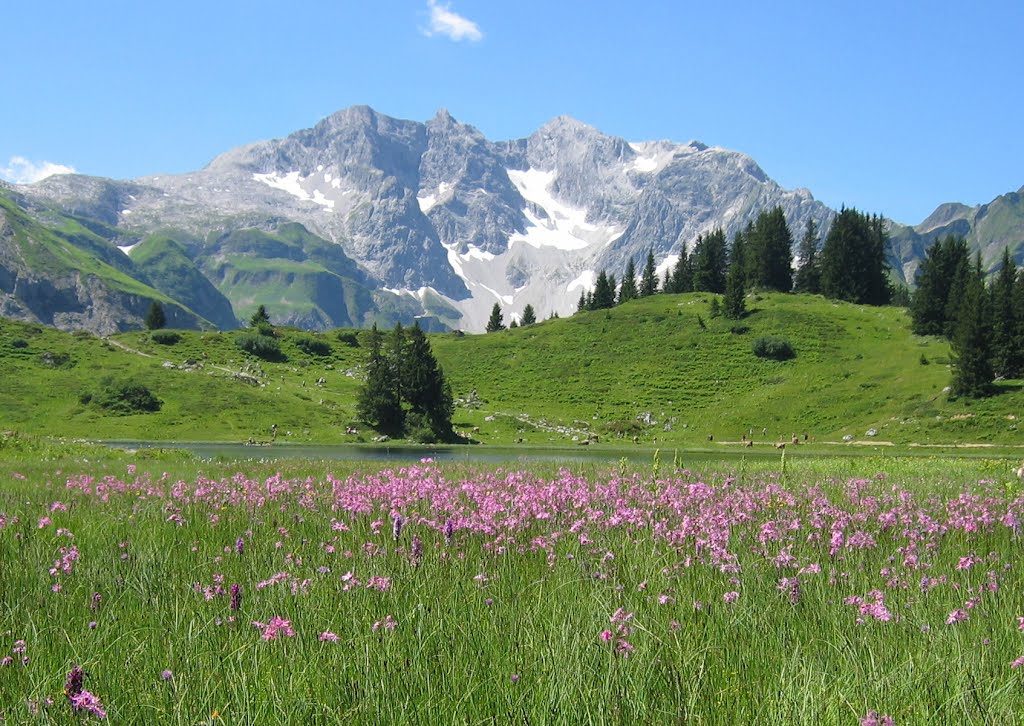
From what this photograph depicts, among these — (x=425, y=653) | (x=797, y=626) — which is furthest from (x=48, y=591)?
(x=797, y=626)

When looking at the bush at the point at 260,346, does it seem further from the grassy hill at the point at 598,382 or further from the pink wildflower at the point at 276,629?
the pink wildflower at the point at 276,629

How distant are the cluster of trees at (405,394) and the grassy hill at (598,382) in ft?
13.3

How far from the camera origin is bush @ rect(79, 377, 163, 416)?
231ft

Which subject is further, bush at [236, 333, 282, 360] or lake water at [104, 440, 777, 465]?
bush at [236, 333, 282, 360]

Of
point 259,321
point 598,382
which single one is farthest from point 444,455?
point 259,321

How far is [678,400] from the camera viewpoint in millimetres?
82062

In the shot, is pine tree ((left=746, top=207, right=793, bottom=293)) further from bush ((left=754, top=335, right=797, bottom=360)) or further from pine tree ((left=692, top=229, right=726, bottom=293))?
bush ((left=754, top=335, right=797, bottom=360))

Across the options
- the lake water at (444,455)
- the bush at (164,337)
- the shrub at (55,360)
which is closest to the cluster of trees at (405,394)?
the lake water at (444,455)

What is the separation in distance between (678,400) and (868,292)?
57252 mm

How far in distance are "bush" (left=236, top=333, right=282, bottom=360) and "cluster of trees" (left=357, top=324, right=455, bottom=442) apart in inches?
1324

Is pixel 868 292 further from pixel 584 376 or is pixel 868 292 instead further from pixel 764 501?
pixel 764 501

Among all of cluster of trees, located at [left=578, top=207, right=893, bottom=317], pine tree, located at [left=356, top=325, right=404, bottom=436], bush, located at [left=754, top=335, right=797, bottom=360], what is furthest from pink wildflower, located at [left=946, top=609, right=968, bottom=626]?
cluster of trees, located at [left=578, top=207, right=893, bottom=317]

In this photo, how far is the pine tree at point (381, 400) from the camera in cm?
6925

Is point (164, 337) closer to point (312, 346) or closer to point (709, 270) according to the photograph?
point (312, 346)
